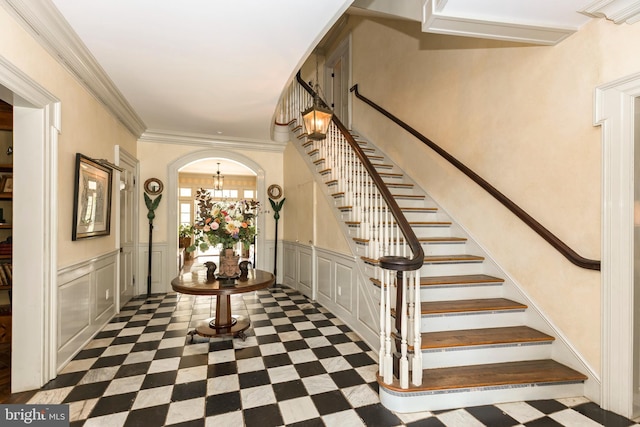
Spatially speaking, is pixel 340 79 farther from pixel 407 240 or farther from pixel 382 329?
pixel 382 329

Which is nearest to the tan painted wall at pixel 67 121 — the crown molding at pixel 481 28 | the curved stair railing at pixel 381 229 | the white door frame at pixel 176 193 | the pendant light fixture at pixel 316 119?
the white door frame at pixel 176 193

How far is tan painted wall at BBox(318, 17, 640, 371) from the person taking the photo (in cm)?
218

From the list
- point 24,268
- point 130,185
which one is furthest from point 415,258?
point 130,185

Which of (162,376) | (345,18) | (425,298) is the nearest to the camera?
(162,376)

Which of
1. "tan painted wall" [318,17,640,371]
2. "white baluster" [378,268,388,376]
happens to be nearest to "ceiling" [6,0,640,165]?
"tan painted wall" [318,17,640,371]

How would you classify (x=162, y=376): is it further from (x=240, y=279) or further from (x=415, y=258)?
(x=415, y=258)

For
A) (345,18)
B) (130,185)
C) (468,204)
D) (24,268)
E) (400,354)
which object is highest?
(345,18)

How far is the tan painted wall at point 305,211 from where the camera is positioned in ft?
13.5

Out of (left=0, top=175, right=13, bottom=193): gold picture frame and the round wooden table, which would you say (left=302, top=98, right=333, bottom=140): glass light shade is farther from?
(left=0, top=175, right=13, bottom=193): gold picture frame

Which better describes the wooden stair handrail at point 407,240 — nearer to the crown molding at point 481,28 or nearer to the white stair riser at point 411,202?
the white stair riser at point 411,202

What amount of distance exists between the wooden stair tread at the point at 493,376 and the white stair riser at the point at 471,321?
33 centimetres

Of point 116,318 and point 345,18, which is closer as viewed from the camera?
point 116,318

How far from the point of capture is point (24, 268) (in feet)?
7.74

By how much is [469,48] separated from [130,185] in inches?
200
